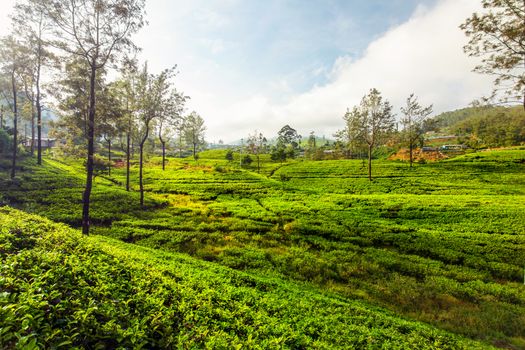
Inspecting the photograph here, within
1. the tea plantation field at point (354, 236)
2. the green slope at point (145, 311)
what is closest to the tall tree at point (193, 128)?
the tea plantation field at point (354, 236)

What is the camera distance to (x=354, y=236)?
21016mm

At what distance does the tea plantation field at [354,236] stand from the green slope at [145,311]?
2.90 feet

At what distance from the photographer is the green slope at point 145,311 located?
14.6 feet

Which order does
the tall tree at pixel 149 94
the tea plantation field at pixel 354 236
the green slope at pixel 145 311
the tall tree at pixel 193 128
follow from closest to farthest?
the green slope at pixel 145 311, the tea plantation field at pixel 354 236, the tall tree at pixel 149 94, the tall tree at pixel 193 128

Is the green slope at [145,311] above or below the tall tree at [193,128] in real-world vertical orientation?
below

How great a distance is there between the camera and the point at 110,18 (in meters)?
16.2

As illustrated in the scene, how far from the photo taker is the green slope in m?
4.46

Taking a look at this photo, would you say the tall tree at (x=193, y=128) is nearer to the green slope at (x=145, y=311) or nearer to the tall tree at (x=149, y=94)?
the tall tree at (x=149, y=94)

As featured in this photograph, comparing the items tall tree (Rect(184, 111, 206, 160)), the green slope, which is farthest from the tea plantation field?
tall tree (Rect(184, 111, 206, 160))

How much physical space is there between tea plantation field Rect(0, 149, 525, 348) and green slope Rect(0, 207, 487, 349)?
0.89 metres

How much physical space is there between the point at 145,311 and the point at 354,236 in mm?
19002

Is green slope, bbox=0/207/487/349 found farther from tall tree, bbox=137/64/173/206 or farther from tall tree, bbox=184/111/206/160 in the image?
tall tree, bbox=184/111/206/160

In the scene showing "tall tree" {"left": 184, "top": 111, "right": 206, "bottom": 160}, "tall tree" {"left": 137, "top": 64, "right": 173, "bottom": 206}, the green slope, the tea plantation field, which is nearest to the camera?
the green slope

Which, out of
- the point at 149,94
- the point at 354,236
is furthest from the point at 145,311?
the point at 149,94
